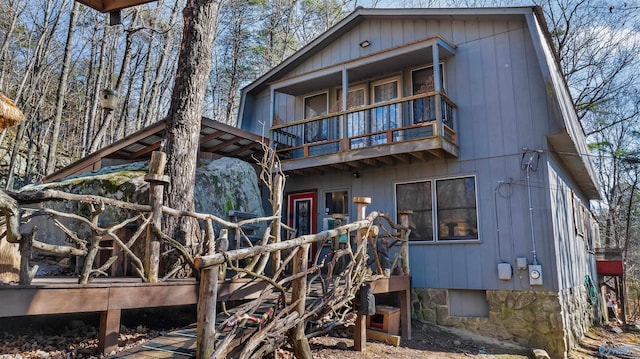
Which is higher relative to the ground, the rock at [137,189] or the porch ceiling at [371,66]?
the porch ceiling at [371,66]

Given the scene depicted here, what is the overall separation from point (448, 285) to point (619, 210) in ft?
52.6

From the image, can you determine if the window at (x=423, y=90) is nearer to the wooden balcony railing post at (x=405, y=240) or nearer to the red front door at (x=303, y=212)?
the wooden balcony railing post at (x=405, y=240)

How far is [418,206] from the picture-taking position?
804 centimetres

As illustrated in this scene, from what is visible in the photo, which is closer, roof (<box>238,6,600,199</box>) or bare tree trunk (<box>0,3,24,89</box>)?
roof (<box>238,6,600,199</box>)

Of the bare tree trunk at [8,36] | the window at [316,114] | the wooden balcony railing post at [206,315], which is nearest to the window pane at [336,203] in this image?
the window at [316,114]

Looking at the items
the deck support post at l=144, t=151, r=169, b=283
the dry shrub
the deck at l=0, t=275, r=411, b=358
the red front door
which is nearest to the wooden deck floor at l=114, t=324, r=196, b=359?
the deck at l=0, t=275, r=411, b=358

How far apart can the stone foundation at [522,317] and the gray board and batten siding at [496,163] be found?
0.58 ft

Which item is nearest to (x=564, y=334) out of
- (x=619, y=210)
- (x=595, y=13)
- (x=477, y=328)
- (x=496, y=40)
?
(x=477, y=328)

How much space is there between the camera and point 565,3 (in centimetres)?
1485

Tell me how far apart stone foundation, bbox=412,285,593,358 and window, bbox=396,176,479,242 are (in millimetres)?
1055

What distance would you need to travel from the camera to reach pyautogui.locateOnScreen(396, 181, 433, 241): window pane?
7.88 m

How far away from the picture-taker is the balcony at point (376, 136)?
7324 millimetres

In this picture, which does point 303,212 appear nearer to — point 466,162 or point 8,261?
point 466,162

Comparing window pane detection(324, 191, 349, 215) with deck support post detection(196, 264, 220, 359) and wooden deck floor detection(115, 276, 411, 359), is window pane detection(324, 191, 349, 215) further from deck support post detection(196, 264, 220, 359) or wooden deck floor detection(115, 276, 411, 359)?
deck support post detection(196, 264, 220, 359)
